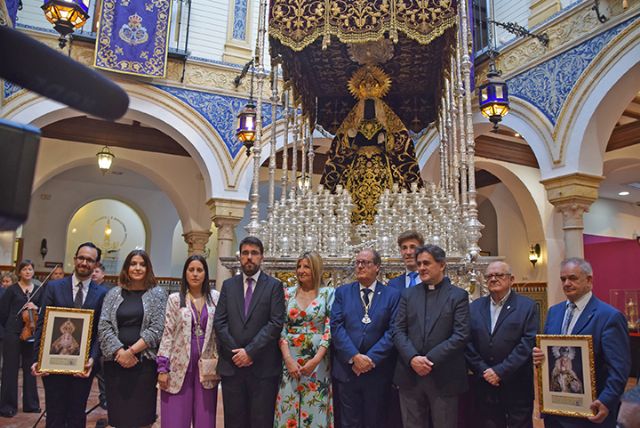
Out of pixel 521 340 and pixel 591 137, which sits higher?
pixel 591 137

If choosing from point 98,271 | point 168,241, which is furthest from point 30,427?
point 168,241

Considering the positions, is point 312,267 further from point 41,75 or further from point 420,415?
point 41,75

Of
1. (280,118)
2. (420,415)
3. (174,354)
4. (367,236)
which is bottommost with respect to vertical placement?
(420,415)

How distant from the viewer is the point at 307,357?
335cm

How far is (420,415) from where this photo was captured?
3.10 meters

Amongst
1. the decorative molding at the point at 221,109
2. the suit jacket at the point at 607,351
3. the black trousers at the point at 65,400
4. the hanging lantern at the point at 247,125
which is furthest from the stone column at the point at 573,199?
the black trousers at the point at 65,400

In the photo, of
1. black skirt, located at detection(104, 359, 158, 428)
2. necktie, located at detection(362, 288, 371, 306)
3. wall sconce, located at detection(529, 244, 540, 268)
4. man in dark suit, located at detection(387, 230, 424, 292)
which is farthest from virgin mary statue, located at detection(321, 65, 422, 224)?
wall sconce, located at detection(529, 244, 540, 268)

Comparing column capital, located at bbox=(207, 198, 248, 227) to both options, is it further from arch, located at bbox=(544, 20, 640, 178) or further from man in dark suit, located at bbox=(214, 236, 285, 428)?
man in dark suit, located at bbox=(214, 236, 285, 428)

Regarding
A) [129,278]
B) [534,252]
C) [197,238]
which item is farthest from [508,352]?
[534,252]

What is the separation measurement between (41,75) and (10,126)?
0.08 m

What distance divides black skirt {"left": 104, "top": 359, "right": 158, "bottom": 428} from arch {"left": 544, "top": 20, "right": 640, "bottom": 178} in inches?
254

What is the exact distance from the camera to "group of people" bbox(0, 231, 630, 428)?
123 inches

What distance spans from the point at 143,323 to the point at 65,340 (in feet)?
1.58

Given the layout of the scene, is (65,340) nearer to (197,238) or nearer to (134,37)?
(134,37)
